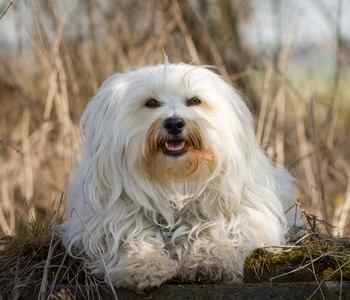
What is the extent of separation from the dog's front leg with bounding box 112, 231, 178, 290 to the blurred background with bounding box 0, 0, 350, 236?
209cm

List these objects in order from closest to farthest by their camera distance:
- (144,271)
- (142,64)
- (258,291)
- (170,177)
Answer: (258,291), (144,271), (170,177), (142,64)

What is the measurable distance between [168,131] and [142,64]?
10.7ft

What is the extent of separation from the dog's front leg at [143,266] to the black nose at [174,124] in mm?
558

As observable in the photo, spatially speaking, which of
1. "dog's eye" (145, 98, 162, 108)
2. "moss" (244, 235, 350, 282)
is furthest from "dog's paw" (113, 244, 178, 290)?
"dog's eye" (145, 98, 162, 108)

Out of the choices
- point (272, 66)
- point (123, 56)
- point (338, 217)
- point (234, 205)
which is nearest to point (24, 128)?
point (123, 56)

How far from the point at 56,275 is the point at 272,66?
3340 mm

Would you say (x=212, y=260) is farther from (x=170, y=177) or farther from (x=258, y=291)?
(x=170, y=177)

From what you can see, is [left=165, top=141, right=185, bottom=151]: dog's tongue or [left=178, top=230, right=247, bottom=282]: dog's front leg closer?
[left=178, top=230, right=247, bottom=282]: dog's front leg

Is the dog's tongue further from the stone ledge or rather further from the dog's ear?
the stone ledge

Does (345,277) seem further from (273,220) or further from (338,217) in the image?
(338,217)

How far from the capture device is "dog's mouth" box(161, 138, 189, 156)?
14.4ft

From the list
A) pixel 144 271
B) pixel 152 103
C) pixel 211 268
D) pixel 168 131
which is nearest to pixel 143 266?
pixel 144 271

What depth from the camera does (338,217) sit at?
6449 mm

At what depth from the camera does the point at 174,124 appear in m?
4.34
